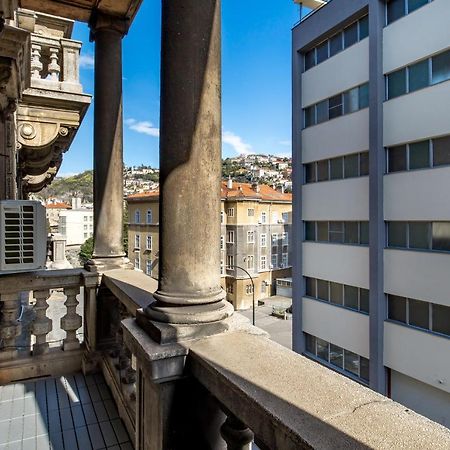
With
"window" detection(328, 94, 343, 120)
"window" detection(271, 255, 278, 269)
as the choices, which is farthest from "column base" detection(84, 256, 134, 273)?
"window" detection(271, 255, 278, 269)

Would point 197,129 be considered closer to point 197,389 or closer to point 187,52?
point 187,52

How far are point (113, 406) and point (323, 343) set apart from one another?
14670 mm

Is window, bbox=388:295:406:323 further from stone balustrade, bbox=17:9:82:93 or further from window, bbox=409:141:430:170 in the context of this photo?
stone balustrade, bbox=17:9:82:93

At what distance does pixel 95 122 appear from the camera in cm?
393

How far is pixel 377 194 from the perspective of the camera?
42.7 feet

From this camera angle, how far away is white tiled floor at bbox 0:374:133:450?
256 centimetres

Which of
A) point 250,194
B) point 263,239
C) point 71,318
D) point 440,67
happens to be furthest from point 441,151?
point 263,239

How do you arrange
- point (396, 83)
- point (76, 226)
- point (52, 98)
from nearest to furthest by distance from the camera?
1. point (52, 98)
2. point (396, 83)
3. point (76, 226)

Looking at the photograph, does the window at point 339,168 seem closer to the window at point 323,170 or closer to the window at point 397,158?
the window at point 323,170

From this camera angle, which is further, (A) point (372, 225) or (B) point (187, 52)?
(A) point (372, 225)

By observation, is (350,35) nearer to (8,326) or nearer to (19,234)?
(19,234)

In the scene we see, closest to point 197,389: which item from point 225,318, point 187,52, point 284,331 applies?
point 225,318

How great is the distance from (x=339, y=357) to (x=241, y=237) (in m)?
16.0

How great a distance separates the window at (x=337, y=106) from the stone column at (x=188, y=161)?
13.8 metres
